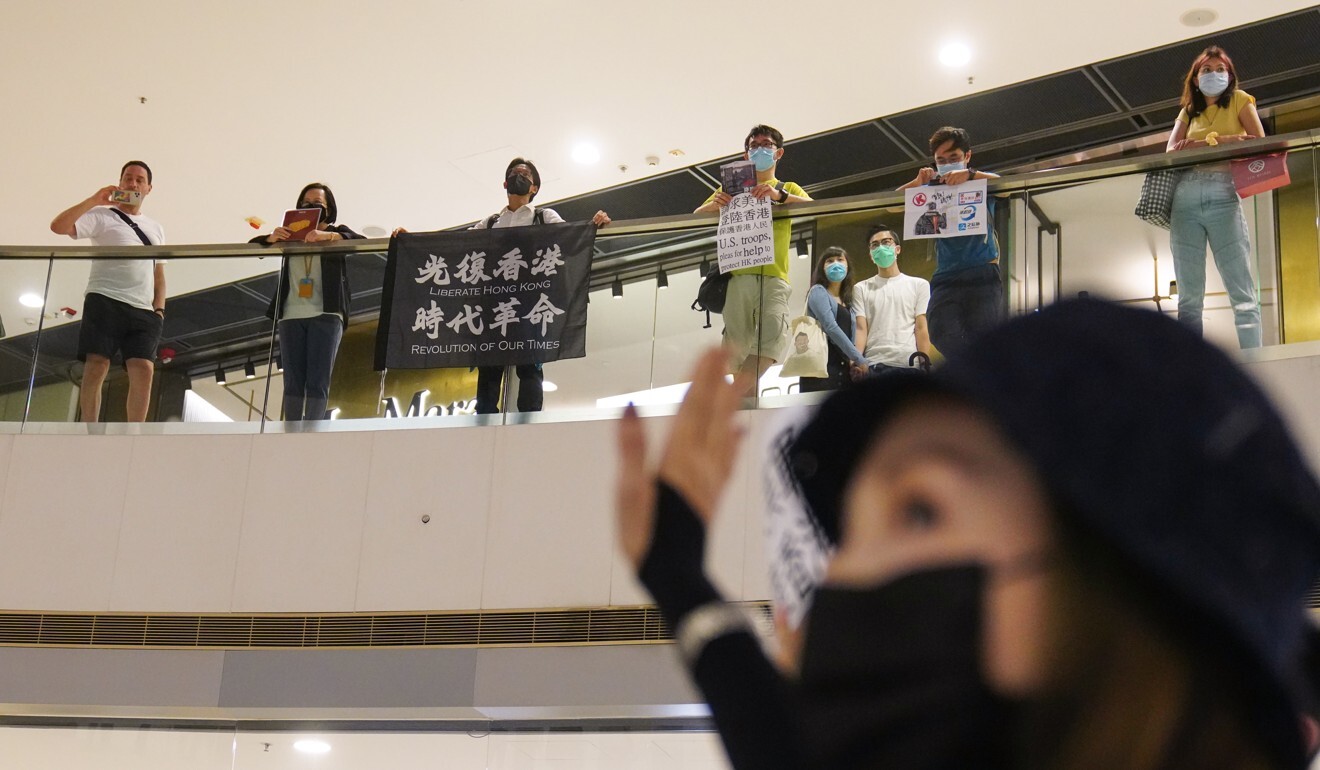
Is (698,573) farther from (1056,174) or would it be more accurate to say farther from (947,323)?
(1056,174)

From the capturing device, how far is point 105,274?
25.0 feet

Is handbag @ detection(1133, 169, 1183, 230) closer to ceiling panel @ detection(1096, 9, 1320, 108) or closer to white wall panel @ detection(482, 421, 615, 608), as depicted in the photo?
white wall panel @ detection(482, 421, 615, 608)

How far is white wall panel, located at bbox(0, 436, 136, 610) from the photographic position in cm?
748

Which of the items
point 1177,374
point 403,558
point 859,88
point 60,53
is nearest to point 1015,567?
point 1177,374

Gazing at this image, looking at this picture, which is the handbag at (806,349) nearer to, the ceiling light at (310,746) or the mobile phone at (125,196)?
the ceiling light at (310,746)

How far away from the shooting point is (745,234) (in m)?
6.53

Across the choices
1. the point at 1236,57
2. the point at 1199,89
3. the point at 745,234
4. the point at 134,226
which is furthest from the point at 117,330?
the point at 1236,57

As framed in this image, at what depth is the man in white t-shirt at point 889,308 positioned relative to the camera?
5.82 meters

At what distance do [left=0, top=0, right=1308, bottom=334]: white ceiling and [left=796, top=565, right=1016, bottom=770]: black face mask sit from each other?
7.37 meters

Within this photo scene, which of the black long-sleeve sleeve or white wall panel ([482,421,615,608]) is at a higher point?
white wall panel ([482,421,615,608])

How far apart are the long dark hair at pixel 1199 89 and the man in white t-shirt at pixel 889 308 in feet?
4.78

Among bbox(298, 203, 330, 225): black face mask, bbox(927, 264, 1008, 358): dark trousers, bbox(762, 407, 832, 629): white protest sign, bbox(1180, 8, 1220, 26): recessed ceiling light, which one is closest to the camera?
bbox(762, 407, 832, 629): white protest sign

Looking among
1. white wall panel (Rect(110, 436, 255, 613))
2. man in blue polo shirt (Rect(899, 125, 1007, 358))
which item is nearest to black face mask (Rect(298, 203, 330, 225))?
white wall panel (Rect(110, 436, 255, 613))

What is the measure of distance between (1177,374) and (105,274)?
785 cm
